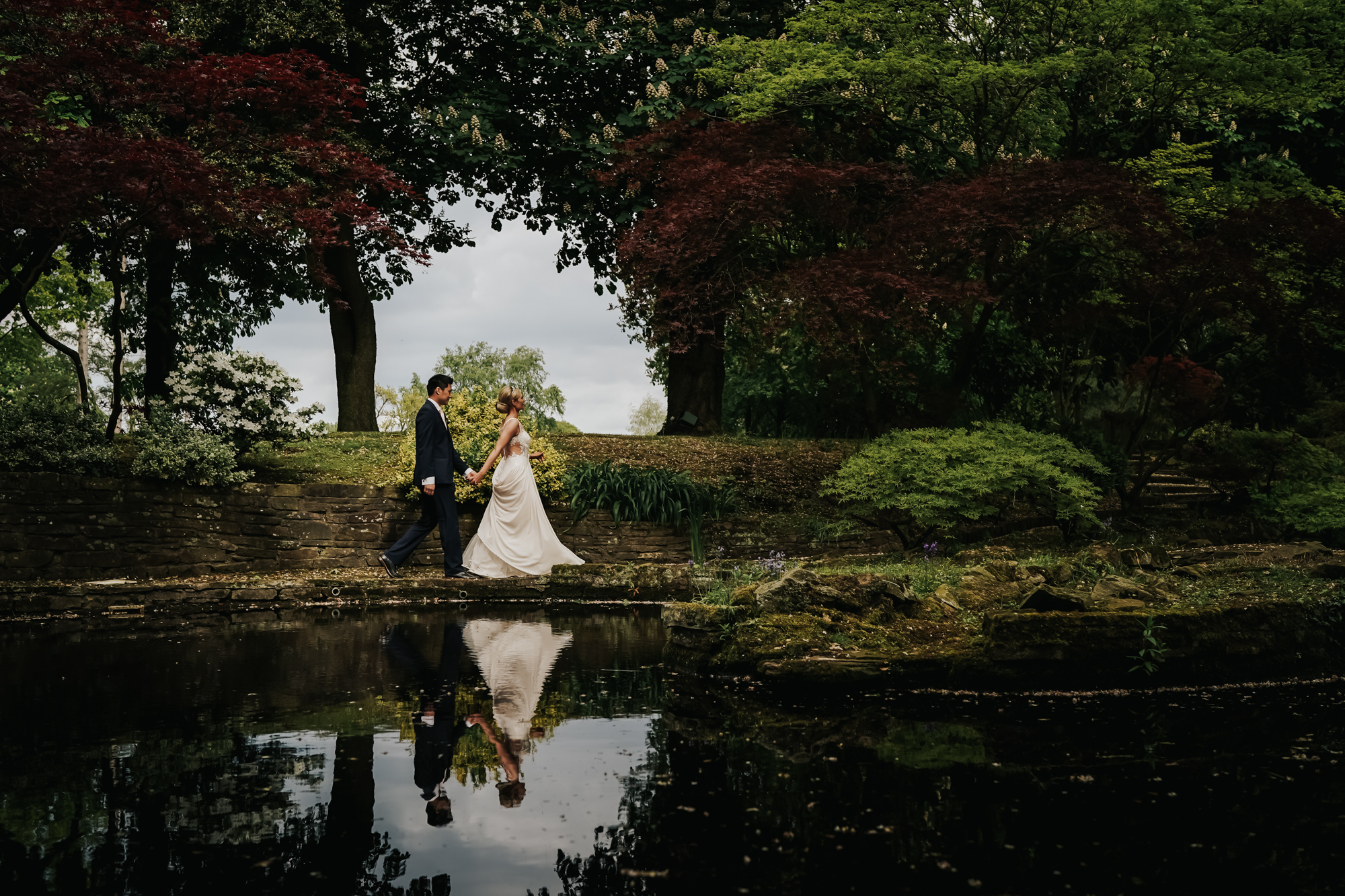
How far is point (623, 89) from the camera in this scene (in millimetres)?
19031

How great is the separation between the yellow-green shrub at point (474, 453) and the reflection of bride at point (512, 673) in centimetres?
398

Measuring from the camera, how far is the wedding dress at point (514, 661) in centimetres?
533

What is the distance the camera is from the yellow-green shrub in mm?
13414

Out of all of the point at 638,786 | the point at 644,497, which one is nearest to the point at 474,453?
the point at 644,497

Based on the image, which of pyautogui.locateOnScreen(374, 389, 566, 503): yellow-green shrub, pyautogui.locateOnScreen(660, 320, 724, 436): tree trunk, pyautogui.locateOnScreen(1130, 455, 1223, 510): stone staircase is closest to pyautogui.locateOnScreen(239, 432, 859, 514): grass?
pyautogui.locateOnScreen(374, 389, 566, 503): yellow-green shrub

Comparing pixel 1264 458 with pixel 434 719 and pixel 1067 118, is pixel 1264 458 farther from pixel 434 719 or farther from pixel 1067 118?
pixel 434 719

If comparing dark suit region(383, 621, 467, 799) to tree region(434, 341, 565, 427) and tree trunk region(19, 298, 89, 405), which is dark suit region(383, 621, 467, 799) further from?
tree region(434, 341, 565, 427)

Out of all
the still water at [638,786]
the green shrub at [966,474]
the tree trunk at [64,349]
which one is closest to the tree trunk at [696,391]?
the green shrub at [966,474]

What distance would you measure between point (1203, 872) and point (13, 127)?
13476mm

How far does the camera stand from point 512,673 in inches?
261

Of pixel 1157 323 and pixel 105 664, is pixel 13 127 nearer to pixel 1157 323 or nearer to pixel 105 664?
pixel 105 664

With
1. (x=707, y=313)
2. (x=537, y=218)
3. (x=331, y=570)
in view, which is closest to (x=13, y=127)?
(x=331, y=570)

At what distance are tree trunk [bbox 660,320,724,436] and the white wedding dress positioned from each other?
7.57 m

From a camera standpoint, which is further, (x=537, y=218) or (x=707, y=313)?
(x=537, y=218)
